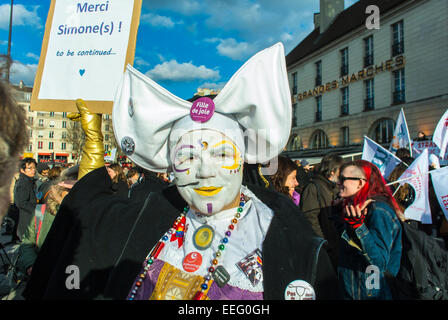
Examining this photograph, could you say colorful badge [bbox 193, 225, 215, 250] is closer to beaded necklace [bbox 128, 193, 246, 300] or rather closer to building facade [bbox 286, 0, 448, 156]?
beaded necklace [bbox 128, 193, 246, 300]

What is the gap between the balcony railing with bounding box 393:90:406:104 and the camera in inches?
715

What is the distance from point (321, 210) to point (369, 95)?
19.4 metres

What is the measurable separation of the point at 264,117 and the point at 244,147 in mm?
281

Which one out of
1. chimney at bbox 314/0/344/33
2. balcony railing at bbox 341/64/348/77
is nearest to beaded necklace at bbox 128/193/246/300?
balcony railing at bbox 341/64/348/77

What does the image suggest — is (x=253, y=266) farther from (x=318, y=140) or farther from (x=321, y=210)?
(x=318, y=140)

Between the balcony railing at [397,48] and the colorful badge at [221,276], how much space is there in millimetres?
20127

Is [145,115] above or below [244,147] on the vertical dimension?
above

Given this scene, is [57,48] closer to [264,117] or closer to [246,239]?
[264,117]

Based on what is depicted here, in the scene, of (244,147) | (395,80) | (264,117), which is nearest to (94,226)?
(244,147)

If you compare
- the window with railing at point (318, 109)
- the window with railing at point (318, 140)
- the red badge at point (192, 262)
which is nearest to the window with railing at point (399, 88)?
the window with railing at point (318, 140)

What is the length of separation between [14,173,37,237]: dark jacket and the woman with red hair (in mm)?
5273

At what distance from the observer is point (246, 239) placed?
1.82 meters

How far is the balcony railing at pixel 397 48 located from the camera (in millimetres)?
17964

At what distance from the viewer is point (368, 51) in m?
20.5
